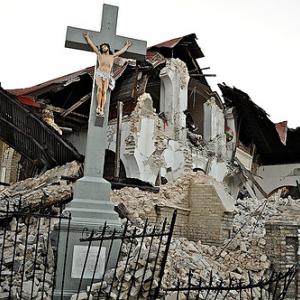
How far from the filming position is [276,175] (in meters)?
27.5

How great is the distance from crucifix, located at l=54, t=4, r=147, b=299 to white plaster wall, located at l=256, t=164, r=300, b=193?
69.3ft

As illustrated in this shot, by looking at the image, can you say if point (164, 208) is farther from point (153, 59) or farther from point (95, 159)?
point (153, 59)

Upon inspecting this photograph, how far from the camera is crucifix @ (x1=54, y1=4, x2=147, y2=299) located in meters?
5.41

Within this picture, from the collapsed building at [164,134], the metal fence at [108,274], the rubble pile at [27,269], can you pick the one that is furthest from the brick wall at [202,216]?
the metal fence at [108,274]

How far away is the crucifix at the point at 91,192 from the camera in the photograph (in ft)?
17.8

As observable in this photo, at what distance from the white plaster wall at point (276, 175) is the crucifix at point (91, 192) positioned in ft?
69.3

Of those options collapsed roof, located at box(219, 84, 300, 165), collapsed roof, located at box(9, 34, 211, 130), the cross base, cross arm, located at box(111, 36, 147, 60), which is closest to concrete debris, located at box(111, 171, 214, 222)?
the cross base

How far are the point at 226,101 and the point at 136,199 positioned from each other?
46.1ft

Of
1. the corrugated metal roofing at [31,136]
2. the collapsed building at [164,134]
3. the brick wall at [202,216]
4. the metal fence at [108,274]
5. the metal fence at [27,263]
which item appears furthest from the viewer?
the corrugated metal roofing at [31,136]

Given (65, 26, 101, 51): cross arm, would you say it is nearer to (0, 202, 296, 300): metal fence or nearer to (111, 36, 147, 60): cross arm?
(111, 36, 147, 60): cross arm

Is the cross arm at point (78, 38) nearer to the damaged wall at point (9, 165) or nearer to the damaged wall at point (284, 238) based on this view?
the damaged wall at point (284, 238)

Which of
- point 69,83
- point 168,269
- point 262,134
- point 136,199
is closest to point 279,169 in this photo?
point 262,134

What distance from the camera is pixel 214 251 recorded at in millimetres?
9945

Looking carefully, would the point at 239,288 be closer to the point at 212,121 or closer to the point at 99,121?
the point at 99,121
